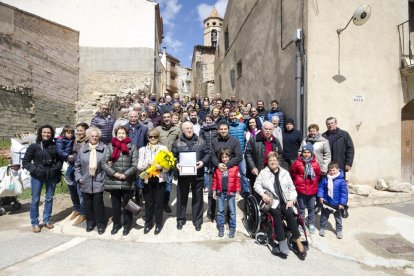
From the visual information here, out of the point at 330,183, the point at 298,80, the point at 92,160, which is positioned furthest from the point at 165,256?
the point at 298,80

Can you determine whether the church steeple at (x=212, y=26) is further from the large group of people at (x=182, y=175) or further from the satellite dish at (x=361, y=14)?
the large group of people at (x=182, y=175)

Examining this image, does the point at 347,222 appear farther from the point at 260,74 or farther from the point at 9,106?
the point at 9,106

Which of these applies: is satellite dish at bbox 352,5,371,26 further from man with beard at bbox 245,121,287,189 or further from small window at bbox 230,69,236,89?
small window at bbox 230,69,236,89

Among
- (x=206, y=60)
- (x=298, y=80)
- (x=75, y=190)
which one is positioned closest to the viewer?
(x=75, y=190)

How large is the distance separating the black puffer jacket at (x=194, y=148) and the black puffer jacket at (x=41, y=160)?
6.89ft

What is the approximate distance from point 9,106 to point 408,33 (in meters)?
14.8

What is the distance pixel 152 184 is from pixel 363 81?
5969 mm

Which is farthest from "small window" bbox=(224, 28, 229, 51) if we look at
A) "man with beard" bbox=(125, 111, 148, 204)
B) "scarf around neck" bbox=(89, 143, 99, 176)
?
"scarf around neck" bbox=(89, 143, 99, 176)

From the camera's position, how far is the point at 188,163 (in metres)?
4.59

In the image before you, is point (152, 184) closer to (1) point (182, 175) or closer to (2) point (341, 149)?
(1) point (182, 175)

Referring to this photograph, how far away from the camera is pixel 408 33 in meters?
7.37

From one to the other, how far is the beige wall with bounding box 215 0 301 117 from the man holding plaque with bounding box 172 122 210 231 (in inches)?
147

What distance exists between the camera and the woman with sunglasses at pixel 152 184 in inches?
181

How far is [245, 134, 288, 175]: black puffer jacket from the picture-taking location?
16.2 feet
